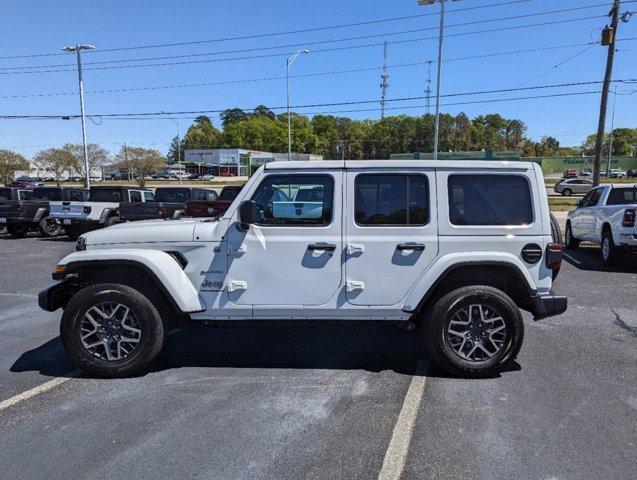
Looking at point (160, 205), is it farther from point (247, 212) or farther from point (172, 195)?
point (247, 212)

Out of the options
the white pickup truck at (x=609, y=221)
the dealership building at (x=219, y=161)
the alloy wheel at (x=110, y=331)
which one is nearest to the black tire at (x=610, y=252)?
the white pickup truck at (x=609, y=221)

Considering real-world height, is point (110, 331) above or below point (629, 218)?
below

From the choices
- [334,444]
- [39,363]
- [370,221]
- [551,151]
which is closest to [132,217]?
[39,363]

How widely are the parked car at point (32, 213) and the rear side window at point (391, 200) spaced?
45.5ft

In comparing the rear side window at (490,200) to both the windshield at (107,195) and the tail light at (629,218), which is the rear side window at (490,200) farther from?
the windshield at (107,195)

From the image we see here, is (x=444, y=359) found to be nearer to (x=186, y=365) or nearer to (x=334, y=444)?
(x=334, y=444)

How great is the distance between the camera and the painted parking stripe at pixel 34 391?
3.84 m

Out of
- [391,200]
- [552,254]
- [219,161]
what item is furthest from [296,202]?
[219,161]

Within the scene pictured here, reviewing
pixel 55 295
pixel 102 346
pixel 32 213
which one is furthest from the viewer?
pixel 32 213

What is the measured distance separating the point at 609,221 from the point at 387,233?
7.76m

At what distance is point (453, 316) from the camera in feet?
14.1

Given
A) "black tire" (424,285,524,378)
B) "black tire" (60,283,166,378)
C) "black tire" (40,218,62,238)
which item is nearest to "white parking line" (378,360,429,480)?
"black tire" (424,285,524,378)

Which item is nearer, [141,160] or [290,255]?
[290,255]

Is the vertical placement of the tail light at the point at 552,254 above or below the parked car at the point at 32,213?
above
